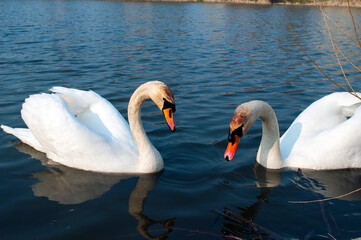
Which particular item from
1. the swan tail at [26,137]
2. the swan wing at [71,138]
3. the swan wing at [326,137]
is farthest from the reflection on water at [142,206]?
the swan wing at [326,137]

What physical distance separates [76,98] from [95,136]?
1046 mm

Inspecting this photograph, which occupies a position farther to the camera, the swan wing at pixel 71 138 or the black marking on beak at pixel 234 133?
the swan wing at pixel 71 138

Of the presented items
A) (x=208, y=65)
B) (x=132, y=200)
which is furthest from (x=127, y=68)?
(x=132, y=200)

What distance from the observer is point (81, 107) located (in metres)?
6.05

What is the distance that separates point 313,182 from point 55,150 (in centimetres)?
359

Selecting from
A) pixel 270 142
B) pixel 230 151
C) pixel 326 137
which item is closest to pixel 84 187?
pixel 230 151

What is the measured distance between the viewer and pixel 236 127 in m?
4.56

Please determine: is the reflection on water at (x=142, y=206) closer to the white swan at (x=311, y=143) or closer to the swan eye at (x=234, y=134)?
the swan eye at (x=234, y=134)

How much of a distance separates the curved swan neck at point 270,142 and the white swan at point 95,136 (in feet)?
4.82

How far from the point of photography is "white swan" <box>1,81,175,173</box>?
5.02m

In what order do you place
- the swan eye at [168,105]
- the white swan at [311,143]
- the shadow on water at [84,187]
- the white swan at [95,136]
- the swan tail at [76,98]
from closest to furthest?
the shadow on water at [84,187] < the swan eye at [168,105] < the white swan at [95,136] < the white swan at [311,143] < the swan tail at [76,98]

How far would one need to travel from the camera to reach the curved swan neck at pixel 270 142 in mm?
5318

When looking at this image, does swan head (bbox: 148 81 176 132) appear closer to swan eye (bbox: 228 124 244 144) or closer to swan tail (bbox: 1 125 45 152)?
swan eye (bbox: 228 124 244 144)

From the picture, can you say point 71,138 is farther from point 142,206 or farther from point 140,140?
point 142,206
